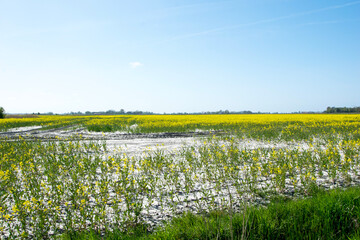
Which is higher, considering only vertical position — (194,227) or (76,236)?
(194,227)

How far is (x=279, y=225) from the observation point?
373 cm

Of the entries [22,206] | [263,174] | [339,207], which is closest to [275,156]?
[263,174]

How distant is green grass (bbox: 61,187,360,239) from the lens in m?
3.46

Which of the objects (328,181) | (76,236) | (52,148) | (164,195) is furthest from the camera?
(52,148)

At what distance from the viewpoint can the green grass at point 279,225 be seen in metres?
3.46

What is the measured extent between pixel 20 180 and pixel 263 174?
25.0 feet

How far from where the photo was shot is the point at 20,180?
7094 mm

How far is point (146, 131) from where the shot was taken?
22.4m

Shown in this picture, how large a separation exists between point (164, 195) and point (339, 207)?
3.65 meters

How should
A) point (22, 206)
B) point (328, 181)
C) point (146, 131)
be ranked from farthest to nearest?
1. point (146, 131)
2. point (328, 181)
3. point (22, 206)

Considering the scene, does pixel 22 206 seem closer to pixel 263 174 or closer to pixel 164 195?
pixel 164 195

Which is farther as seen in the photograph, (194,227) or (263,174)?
(263,174)

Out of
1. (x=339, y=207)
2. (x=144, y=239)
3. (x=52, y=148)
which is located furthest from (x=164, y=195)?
(x=52, y=148)

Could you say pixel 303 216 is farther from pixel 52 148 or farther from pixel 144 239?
pixel 52 148
